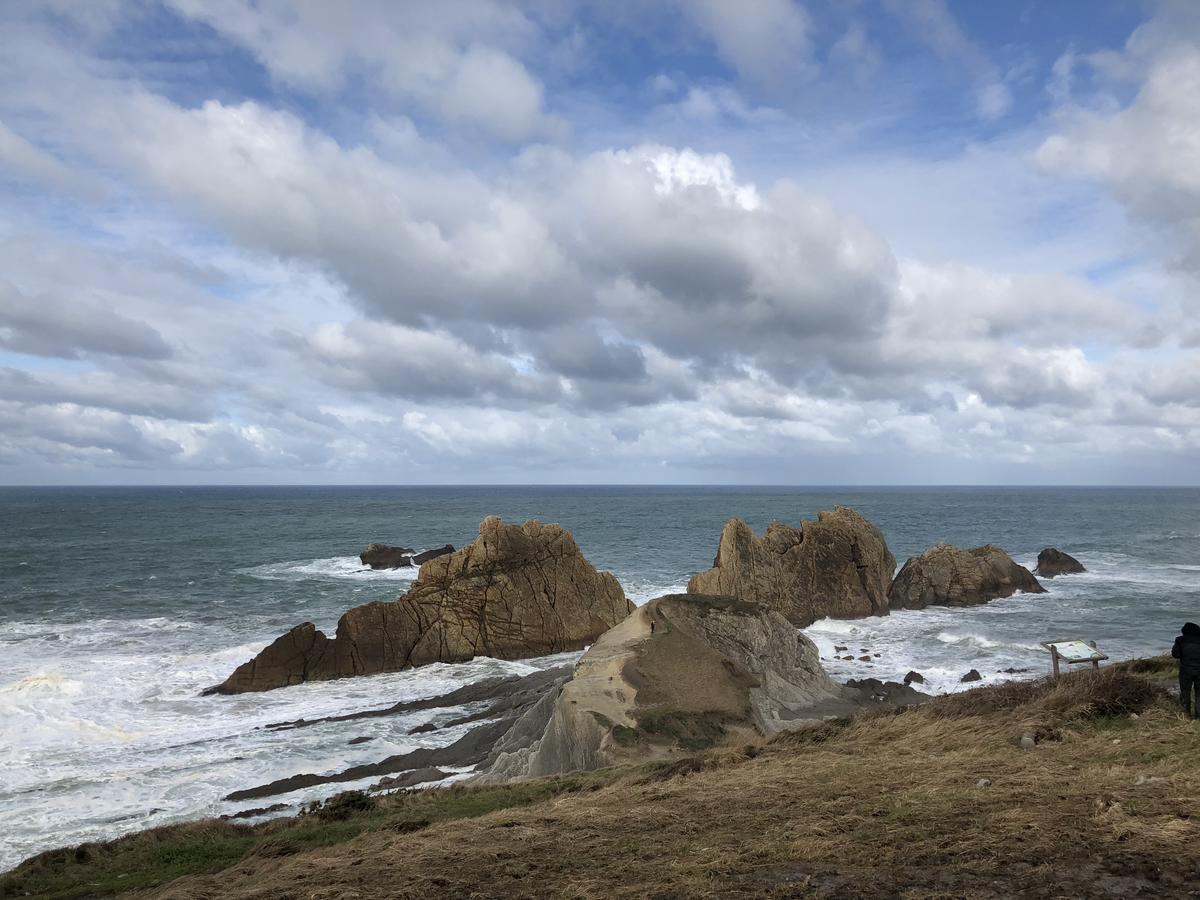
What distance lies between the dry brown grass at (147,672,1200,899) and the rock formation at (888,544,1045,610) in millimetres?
38854

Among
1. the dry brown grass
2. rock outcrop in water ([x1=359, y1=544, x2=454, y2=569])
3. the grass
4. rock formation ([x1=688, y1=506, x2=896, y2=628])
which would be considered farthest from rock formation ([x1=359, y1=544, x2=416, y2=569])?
the dry brown grass

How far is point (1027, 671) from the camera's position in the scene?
110 feet

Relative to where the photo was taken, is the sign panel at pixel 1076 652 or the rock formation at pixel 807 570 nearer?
the sign panel at pixel 1076 652

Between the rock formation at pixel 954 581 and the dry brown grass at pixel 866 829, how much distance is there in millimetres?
38854

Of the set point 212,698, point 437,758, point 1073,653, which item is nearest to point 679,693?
point 437,758

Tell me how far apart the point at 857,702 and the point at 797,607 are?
19732 mm

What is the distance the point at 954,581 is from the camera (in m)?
52.9

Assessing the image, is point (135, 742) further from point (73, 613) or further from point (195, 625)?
point (73, 613)

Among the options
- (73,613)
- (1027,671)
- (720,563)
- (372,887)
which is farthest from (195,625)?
(1027,671)

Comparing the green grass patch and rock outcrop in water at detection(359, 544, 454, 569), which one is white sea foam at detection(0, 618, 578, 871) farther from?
rock outcrop in water at detection(359, 544, 454, 569)

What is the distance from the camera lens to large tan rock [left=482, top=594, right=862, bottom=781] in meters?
20.1

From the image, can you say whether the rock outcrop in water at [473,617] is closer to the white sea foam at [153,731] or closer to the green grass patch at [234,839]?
the white sea foam at [153,731]

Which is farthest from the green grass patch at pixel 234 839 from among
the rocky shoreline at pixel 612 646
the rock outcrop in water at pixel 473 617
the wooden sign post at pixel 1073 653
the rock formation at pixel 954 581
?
the rock formation at pixel 954 581

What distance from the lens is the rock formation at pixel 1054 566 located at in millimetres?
64562
